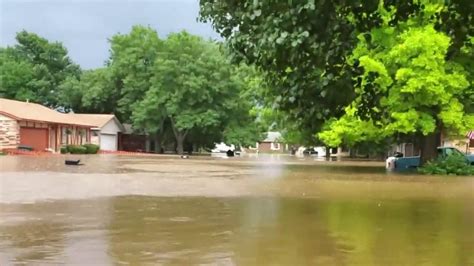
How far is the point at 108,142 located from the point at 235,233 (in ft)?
202

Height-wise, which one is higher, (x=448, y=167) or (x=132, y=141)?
(x=132, y=141)

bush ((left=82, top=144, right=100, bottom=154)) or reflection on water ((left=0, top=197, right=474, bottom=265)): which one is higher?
bush ((left=82, top=144, right=100, bottom=154))

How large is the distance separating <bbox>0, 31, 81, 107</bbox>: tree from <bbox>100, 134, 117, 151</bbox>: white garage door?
9.69 m

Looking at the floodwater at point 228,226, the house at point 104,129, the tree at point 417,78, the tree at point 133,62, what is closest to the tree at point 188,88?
the tree at point 133,62

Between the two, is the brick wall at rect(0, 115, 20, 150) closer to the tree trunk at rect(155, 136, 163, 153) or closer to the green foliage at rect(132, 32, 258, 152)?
the green foliage at rect(132, 32, 258, 152)

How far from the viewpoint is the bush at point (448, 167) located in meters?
29.2

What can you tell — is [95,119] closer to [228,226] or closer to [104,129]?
[104,129]

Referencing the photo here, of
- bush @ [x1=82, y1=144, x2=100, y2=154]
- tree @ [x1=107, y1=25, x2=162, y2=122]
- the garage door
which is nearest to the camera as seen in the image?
the garage door

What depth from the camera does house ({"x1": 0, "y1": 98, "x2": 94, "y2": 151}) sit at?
49875 mm

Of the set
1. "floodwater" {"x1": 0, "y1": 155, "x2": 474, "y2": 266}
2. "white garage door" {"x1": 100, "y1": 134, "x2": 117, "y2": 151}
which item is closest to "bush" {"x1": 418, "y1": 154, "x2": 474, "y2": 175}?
"floodwater" {"x1": 0, "y1": 155, "x2": 474, "y2": 266}

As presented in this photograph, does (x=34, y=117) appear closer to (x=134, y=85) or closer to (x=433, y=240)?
(x=134, y=85)

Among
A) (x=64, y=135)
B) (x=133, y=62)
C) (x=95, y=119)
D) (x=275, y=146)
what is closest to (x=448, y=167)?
(x=64, y=135)

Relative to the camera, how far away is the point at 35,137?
53.1 meters

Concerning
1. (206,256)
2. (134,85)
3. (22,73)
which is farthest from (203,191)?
(22,73)
